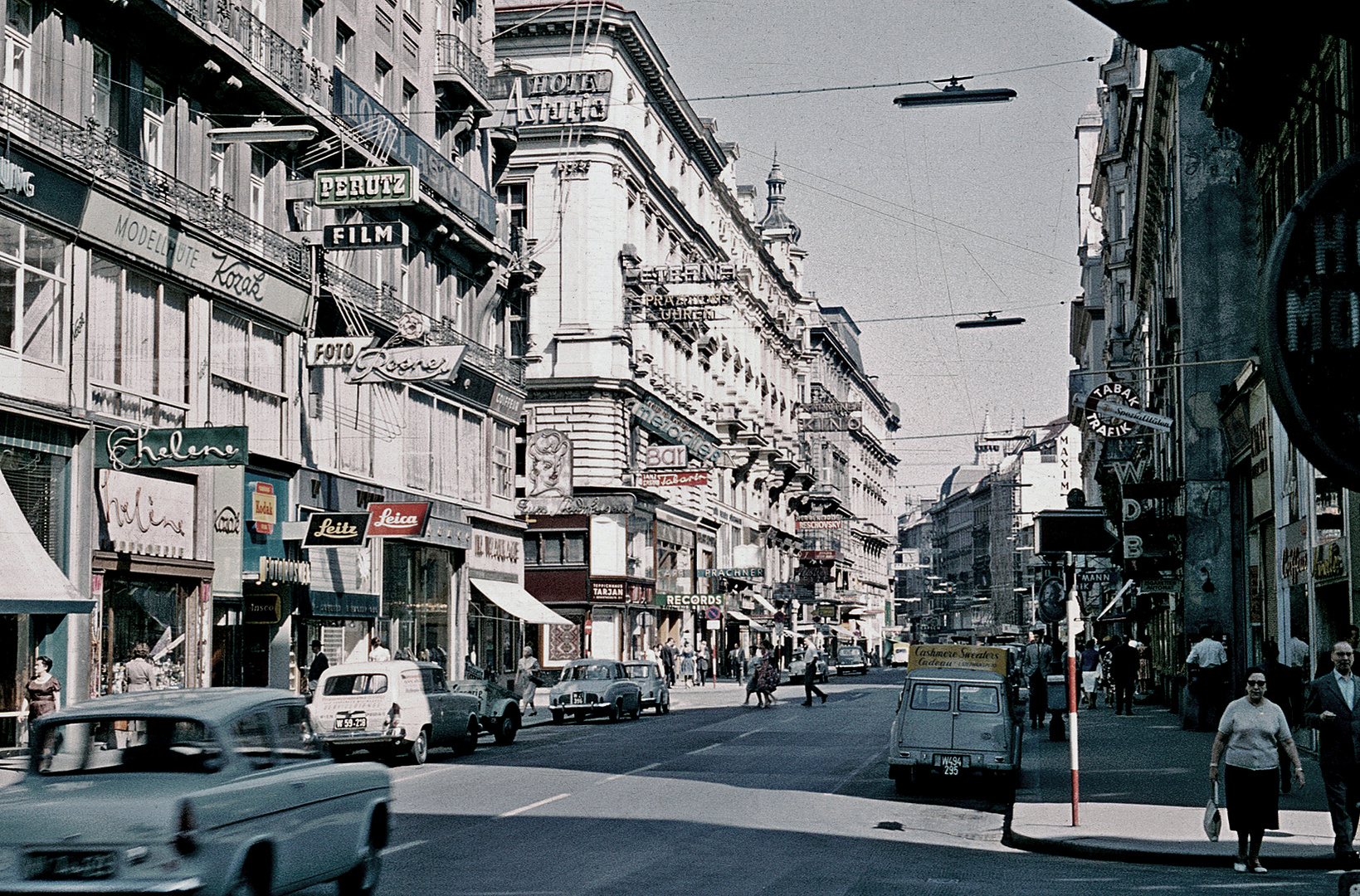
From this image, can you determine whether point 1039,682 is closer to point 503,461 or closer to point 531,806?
point 503,461

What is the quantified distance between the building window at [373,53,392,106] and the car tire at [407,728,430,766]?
1928cm

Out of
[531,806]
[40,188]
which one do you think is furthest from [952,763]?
[40,188]

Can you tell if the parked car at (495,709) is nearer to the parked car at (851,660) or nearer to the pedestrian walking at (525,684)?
the pedestrian walking at (525,684)

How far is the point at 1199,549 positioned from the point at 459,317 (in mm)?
20531

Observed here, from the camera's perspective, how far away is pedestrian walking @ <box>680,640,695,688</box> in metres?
67.4

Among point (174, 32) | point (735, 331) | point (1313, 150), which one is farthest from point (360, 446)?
point (735, 331)


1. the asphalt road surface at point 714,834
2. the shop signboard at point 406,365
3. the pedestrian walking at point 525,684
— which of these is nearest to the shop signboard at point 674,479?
the pedestrian walking at point 525,684

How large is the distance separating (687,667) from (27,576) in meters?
44.3

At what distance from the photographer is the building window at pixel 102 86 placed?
92.4 ft

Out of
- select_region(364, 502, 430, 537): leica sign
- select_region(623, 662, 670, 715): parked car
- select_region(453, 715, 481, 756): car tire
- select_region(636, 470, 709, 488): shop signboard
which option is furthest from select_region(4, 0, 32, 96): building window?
select_region(636, 470, 709, 488): shop signboard

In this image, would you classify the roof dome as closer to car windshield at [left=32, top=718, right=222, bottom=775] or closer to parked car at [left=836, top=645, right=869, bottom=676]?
parked car at [left=836, top=645, right=869, bottom=676]

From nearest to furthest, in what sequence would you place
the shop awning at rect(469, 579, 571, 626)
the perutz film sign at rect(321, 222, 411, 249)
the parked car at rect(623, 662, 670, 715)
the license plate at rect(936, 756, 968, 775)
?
the license plate at rect(936, 756, 968, 775) → the perutz film sign at rect(321, 222, 411, 249) → the parked car at rect(623, 662, 670, 715) → the shop awning at rect(469, 579, 571, 626)

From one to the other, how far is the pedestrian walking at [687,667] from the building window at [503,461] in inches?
693

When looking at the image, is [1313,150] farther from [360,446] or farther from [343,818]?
[360,446]
